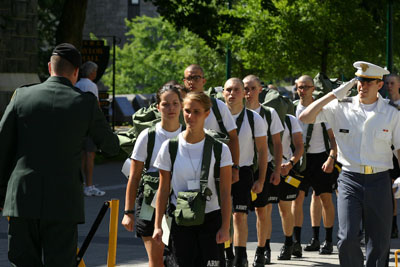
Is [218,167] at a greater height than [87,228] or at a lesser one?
greater

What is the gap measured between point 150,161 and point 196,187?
2.80 feet

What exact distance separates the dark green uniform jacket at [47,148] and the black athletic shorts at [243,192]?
3.37 metres

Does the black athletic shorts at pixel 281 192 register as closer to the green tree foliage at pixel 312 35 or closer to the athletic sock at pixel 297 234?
the athletic sock at pixel 297 234

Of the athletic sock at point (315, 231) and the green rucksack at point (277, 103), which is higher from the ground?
the green rucksack at point (277, 103)

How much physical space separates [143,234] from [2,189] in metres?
1.72

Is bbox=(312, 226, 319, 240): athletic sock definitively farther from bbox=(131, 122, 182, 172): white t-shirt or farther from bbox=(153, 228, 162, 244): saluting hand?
bbox=(153, 228, 162, 244): saluting hand

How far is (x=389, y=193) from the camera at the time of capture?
7.72 meters

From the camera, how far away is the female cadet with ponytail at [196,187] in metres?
6.67

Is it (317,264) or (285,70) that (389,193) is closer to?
(317,264)

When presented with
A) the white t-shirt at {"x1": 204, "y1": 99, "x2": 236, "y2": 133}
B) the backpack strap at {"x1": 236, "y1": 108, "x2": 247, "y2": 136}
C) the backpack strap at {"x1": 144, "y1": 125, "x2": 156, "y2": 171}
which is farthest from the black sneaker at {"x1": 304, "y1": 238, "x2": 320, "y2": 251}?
the backpack strap at {"x1": 144, "y1": 125, "x2": 156, "y2": 171}

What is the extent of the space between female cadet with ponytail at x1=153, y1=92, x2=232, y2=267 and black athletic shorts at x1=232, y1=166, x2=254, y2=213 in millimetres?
2464

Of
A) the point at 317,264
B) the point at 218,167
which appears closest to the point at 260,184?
the point at 317,264

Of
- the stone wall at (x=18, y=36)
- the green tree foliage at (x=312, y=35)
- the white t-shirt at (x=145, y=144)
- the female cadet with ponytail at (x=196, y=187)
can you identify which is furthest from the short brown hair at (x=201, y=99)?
the green tree foliage at (x=312, y=35)

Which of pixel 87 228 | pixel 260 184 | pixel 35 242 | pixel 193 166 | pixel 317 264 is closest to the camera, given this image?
pixel 35 242
